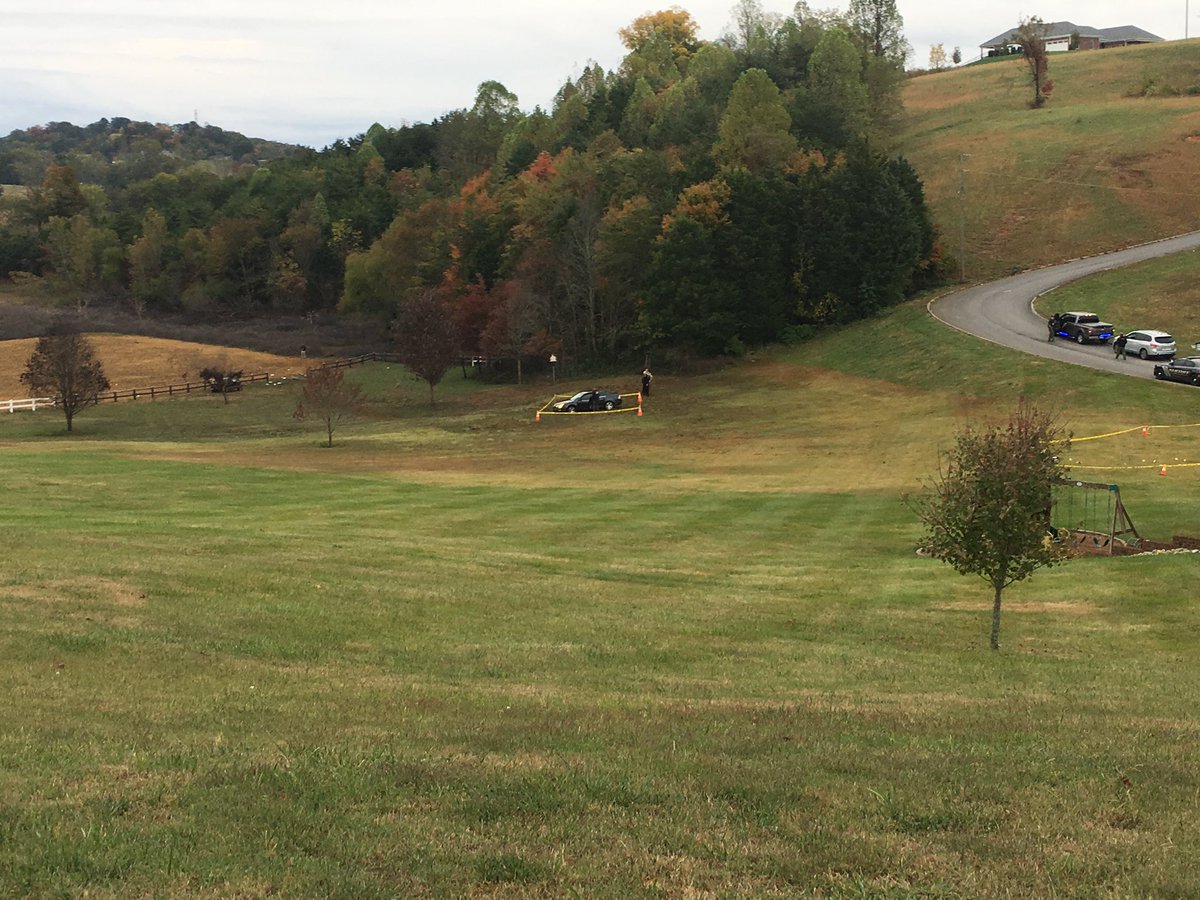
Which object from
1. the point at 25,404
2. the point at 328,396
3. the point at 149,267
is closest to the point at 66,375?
the point at 25,404

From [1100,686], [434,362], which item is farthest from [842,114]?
[1100,686]

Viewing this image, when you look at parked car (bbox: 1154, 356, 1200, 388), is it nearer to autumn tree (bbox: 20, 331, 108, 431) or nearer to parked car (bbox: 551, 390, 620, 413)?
parked car (bbox: 551, 390, 620, 413)

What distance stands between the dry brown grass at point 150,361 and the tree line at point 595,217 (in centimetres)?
1606

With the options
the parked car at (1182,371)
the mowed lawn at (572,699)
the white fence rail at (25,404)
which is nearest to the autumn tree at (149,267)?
the white fence rail at (25,404)

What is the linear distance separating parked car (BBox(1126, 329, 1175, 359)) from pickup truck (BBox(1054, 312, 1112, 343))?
3.32 meters

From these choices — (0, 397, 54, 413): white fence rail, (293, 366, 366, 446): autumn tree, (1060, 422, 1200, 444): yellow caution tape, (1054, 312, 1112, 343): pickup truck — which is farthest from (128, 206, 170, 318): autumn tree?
(1060, 422, 1200, 444): yellow caution tape

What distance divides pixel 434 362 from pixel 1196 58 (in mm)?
119769

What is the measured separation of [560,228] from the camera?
100312 mm

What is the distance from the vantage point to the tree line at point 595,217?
296ft

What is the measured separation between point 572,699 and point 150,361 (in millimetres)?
103325

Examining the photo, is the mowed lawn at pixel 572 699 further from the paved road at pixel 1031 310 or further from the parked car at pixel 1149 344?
the paved road at pixel 1031 310

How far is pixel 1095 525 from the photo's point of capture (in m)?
35.2

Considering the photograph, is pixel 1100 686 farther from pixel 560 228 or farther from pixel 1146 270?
pixel 560 228

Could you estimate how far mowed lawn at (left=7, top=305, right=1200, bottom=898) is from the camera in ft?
26.0
